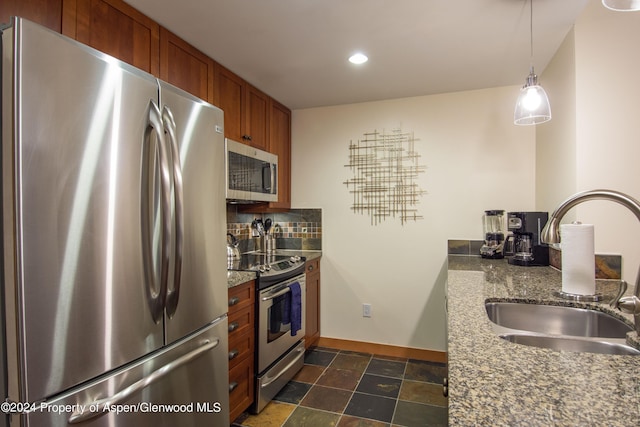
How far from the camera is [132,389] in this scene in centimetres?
109

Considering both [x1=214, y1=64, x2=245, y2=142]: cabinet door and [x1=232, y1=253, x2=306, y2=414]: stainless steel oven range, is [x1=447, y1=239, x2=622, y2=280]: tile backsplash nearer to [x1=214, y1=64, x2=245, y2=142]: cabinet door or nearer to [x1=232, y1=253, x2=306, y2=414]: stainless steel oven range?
[x1=232, y1=253, x2=306, y2=414]: stainless steel oven range

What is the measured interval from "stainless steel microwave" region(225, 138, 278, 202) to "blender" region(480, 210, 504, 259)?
1734 millimetres

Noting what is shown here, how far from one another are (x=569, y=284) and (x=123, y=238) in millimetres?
1685

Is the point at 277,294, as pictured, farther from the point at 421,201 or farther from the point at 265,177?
the point at 421,201

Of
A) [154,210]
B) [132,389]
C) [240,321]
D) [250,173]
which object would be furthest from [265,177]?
[132,389]

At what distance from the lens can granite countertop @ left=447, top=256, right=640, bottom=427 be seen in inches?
23.9

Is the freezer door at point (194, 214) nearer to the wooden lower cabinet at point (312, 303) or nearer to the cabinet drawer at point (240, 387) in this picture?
the cabinet drawer at point (240, 387)

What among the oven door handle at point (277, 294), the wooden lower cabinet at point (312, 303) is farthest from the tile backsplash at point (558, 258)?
the oven door handle at point (277, 294)

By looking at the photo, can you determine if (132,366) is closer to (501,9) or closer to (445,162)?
(501,9)

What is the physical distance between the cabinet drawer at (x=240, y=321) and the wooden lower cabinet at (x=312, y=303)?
35.7 inches

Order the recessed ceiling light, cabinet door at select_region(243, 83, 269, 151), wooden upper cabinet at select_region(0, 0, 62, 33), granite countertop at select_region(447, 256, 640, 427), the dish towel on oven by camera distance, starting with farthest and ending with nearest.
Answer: cabinet door at select_region(243, 83, 269, 151) < the dish towel on oven < the recessed ceiling light < wooden upper cabinet at select_region(0, 0, 62, 33) < granite countertop at select_region(447, 256, 640, 427)

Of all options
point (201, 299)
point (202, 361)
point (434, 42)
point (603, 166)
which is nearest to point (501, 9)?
point (434, 42)

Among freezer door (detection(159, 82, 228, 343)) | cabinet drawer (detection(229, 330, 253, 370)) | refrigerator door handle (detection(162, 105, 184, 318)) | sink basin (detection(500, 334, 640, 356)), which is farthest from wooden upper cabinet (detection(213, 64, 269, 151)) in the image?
sink basin (detection(500, 334, 640, 356))

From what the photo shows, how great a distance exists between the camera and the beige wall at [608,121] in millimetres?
1775
